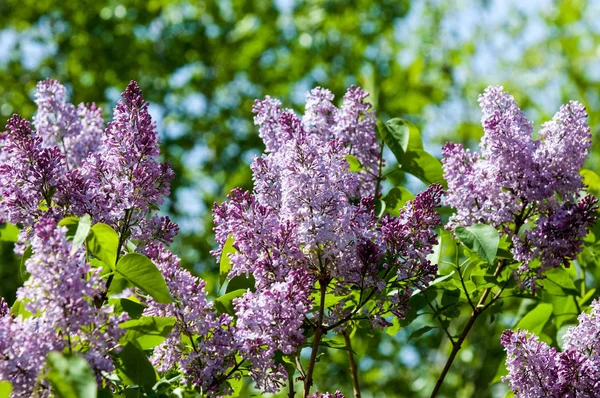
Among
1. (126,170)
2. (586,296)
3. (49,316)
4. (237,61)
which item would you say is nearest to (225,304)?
(126,170)

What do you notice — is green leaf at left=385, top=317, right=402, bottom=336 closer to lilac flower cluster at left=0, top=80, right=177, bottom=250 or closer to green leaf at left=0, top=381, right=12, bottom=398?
lilac flower cluster at left=0, top=80, right=177, bottom=250

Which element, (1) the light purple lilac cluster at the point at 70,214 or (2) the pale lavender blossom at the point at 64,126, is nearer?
(1) the light purple lilac cluster at the point at 70,214

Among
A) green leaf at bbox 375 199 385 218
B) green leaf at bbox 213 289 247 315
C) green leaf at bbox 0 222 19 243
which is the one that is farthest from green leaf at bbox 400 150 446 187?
green leaf at bbox 0 222 19 243

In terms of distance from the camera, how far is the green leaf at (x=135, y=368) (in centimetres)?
134

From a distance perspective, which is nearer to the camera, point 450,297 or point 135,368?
point 135,368

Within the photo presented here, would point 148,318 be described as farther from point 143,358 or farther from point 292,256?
point 292,256

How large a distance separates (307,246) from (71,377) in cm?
52

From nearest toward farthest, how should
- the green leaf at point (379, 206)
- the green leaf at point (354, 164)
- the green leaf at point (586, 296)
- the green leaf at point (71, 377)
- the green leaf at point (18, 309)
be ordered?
the green leaf at point (71, 377), the green leaf at point (18, 309), the green leaf at point (354, 164), the green leaf at point (379, 206), the green leaf at point (586, 296)

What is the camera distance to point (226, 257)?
1720 millimetres

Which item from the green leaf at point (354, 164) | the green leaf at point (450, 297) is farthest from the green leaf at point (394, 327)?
the green leaf at point (354, 164)

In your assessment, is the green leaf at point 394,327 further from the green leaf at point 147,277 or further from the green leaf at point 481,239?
the green leaf at point 147,277

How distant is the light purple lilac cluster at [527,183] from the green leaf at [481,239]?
0.30ft

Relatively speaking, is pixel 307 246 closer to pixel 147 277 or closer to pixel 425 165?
pixel 147 277

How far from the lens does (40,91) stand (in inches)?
80.7
